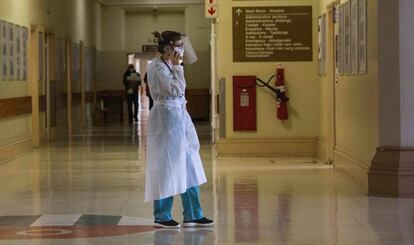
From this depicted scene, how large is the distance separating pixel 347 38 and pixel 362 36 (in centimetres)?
106

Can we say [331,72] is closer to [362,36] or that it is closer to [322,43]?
[322,43]

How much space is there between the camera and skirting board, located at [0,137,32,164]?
13812 millimetres

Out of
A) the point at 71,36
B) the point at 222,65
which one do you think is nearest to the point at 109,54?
the point at 71,36

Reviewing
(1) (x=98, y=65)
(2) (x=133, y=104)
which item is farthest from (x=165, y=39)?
(1) (x=98, y=65)

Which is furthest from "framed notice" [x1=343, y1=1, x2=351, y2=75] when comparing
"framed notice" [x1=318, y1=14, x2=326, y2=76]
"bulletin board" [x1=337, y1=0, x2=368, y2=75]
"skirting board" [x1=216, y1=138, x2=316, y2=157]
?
"skirting board" [x1=216, y1=138, x2=316, y2=157]

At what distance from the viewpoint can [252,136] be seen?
1405cm

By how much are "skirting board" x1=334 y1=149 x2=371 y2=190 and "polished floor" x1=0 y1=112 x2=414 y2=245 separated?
4.8 inches

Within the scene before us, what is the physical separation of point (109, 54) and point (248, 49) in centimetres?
1532

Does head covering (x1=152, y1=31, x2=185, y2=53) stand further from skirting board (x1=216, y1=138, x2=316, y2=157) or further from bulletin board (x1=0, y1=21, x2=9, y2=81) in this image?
bulletin board (x1=0, y1=21, x2=9, y2=81)

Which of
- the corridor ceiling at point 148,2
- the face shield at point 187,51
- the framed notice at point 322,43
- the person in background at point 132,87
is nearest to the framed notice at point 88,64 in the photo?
the person in background at point 132,87

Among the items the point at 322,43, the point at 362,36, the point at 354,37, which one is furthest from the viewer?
the point at 322,43

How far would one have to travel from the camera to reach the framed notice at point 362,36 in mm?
9836

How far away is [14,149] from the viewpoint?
48.5ft

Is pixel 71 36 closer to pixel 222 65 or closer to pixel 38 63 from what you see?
pixel 38 63
